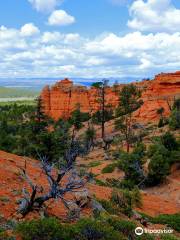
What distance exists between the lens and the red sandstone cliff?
8238 cm

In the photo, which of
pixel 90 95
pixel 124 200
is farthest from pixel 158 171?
pixel 90 95

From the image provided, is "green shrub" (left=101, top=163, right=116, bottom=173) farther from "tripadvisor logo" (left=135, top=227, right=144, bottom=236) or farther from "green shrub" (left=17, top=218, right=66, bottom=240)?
"green shrub" (left=17, top=218, right=66, bottom=240)

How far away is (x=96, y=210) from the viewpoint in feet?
46.3

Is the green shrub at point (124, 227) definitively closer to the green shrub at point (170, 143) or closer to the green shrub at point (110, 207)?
the green shrub at point (110, 207)

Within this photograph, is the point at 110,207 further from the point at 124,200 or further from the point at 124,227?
the point at 124,227

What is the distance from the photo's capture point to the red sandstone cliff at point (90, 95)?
3243 inches

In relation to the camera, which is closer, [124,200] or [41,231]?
[41,231]

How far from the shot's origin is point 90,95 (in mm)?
105312

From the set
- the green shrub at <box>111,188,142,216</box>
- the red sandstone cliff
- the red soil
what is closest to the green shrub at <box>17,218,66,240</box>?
the red soil

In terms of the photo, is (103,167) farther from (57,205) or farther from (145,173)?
(57,205)

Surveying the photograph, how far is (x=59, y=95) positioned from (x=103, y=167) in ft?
225

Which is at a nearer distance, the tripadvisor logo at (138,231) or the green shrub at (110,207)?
the tripadvisor logo at (138,231)

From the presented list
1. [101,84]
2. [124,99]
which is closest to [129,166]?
[124,99]

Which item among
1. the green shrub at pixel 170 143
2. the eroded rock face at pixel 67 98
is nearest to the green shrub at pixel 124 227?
the green shrub at pixel 170 143
